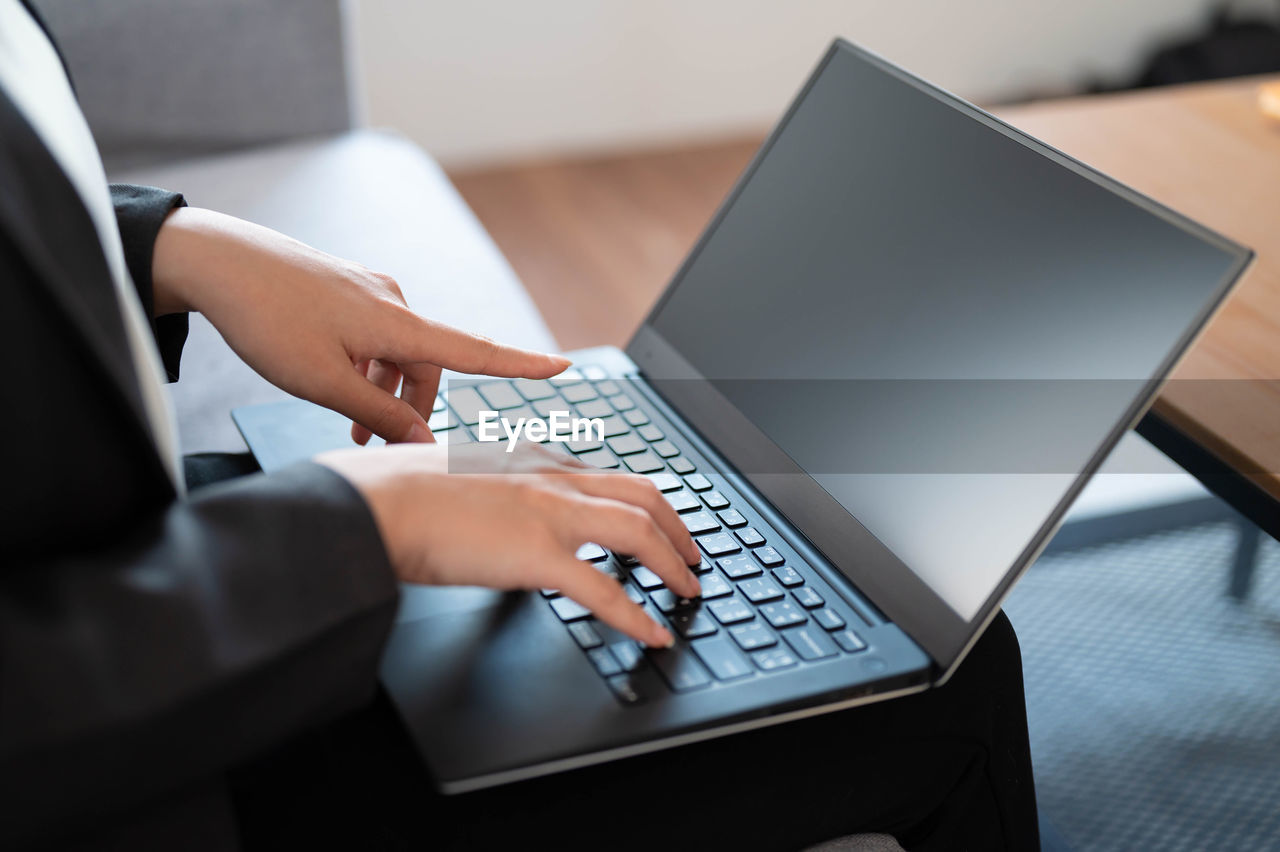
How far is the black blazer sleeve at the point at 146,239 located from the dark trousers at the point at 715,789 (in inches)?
12.2

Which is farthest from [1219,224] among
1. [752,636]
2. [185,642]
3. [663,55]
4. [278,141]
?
[663,55]

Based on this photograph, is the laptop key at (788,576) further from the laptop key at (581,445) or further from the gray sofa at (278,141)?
the gray sofa at (278,141)

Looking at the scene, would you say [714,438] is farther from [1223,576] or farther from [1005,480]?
[1223,576]

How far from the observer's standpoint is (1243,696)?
1216mm

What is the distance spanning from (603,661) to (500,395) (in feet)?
0.98

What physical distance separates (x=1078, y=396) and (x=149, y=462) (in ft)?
1.46

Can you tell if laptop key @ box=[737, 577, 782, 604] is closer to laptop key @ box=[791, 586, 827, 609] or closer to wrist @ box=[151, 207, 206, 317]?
laptop key @ box=[791, 586, 827, 609]

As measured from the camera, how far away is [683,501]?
27.4 inches

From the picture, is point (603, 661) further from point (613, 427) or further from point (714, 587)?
point (613, 427)

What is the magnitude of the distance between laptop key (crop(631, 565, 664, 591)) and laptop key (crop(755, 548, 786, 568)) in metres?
0.07

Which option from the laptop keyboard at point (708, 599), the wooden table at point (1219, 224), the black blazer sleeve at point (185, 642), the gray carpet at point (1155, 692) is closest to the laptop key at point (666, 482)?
the laptop keyboard at point (708, 599)

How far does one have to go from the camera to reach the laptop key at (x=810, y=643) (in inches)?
22.5

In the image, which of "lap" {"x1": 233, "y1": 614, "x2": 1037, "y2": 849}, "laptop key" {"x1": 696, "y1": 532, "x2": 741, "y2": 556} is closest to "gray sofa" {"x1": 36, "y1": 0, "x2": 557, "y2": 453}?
"laptop key" {"x1": 696, "y1": 532, "x2": 741, "y2": 556}

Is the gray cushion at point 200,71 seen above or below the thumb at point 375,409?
below
